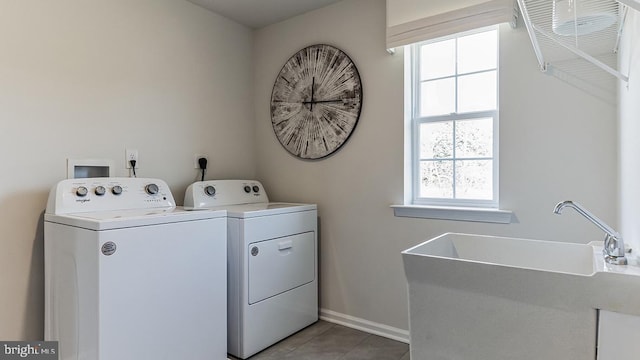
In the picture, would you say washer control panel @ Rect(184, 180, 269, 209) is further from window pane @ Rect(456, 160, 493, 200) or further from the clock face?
window pane @ Rect(456, 160, 493, 200)

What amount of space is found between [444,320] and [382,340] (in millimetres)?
1460

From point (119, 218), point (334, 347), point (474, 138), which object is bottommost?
point (334, 347)

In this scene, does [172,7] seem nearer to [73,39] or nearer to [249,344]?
[73,39]

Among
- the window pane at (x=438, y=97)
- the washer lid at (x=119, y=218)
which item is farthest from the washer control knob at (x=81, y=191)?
Answer: the window pane at (x=438, y=97)

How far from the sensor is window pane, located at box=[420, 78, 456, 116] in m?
2.35

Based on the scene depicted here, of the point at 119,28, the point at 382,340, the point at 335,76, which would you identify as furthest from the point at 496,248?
the point at 119,28

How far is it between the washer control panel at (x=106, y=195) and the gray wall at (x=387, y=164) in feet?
3.46

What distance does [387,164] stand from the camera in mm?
2467

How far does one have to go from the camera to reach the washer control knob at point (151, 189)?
2195mm

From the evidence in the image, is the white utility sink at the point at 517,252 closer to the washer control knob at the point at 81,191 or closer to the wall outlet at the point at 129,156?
the washer control knob at the point at 81,191

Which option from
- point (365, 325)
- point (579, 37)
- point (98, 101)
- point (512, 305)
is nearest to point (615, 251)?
point (512, 305)

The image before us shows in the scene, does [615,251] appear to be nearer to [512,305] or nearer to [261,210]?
[512,305]

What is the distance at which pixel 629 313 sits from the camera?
87 centimetres

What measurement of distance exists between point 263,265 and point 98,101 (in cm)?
141
